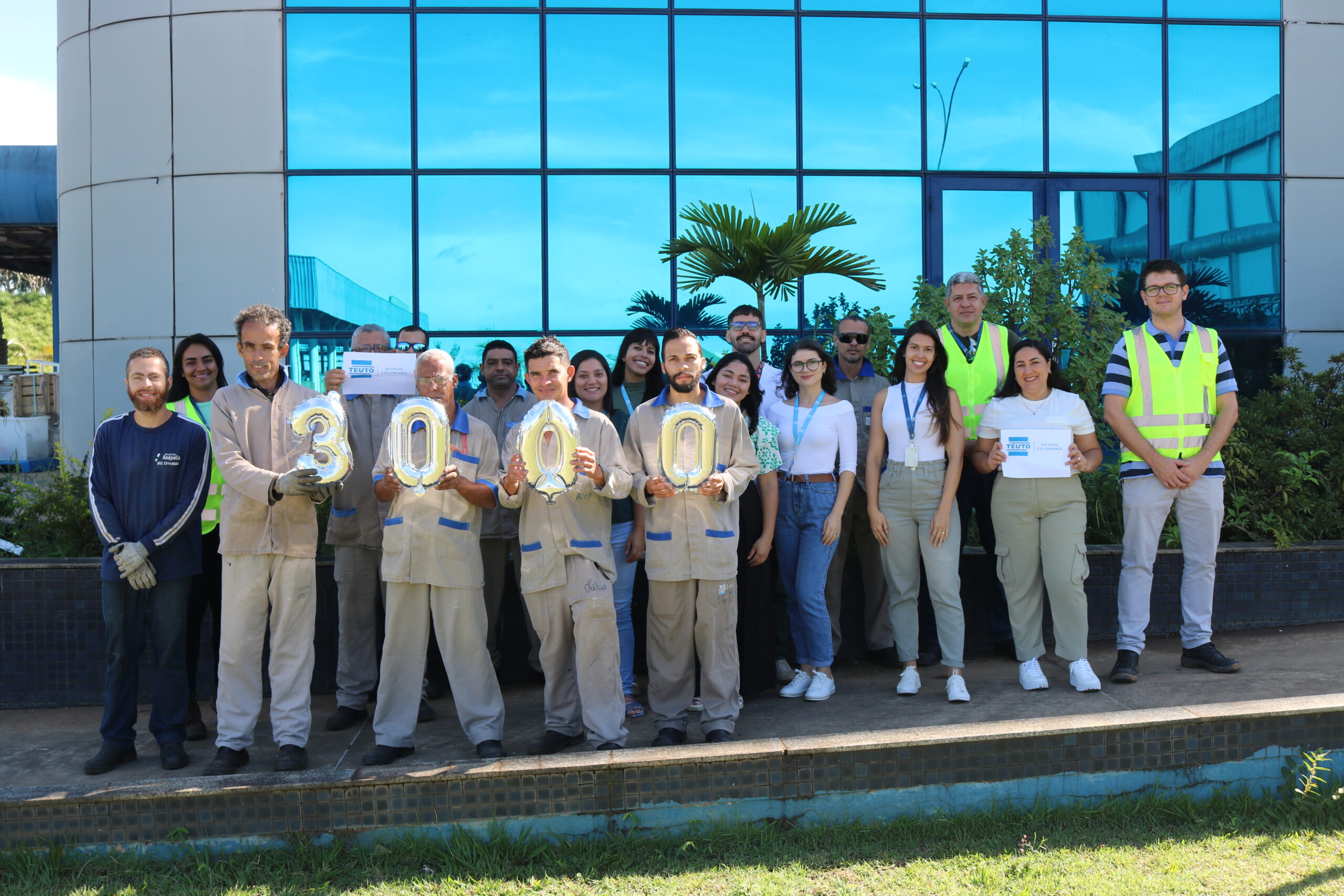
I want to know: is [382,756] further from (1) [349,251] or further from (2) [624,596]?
(1) [349,251]

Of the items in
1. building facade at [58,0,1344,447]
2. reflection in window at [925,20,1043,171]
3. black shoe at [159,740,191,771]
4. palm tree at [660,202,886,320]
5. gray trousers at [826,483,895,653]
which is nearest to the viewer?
black shoe at [159,740,191,771]

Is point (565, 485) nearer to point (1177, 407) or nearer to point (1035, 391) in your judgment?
point (1035, 391)

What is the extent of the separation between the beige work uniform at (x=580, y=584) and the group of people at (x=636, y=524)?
0.04 ft

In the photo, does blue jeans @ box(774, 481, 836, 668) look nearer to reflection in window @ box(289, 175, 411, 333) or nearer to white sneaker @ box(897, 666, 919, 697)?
white sneaker @ box(897, 666, 919, 697)

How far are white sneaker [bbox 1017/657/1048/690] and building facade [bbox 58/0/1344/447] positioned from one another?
18.4 ft

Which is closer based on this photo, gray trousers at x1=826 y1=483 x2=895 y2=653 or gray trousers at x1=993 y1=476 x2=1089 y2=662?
gray trousers at x1=993 y1=476 x2=1089 y2=662

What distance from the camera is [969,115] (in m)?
10.4

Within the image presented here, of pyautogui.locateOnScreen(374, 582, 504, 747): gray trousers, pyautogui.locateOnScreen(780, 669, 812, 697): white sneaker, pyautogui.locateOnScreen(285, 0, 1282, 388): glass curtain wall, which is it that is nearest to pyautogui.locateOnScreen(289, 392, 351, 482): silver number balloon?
pyautogui.locateOnScreen(374, 582, 504, 747): gray trousers

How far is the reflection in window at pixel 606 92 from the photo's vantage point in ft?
33.4

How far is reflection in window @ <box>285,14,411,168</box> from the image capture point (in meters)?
9.93

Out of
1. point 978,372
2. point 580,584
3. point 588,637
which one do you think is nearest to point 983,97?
point 978,372

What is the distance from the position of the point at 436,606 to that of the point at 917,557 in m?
2.52

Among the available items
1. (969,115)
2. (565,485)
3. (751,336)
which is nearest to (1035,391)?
(751,336)

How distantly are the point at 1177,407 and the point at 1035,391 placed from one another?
812 millimetres
